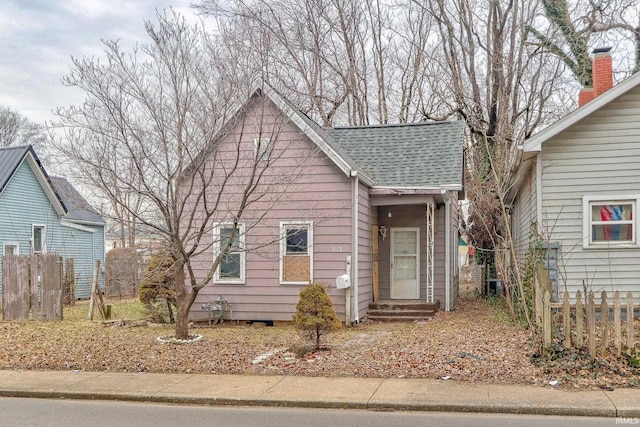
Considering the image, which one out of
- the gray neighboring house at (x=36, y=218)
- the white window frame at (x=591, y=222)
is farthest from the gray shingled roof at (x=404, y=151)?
the gray neighboring house at (x=36, y=218)

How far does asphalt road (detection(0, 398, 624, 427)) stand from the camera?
6789mm

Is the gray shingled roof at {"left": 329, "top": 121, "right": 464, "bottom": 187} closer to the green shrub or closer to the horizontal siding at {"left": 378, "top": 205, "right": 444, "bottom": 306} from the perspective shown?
the horizontal siding at {"left": 378, "top": 205, "right": 444, "bottom": 306}

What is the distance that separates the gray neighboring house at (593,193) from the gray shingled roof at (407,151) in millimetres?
2516

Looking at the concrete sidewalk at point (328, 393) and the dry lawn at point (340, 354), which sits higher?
the dry lawn at point (340, 354)

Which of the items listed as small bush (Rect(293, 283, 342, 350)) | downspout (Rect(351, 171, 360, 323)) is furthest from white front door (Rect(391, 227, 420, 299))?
small bush (Rect(293, 283, 342, 350))

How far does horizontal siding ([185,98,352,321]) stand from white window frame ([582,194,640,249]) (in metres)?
5.21

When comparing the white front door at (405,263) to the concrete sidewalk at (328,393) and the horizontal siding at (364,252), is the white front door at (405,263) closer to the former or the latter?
the horizontal siding at (364,252)

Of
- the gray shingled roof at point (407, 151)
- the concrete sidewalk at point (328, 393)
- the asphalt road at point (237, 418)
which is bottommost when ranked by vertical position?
the asphalt road at point (237, 418)

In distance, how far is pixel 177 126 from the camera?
1062 centimetres

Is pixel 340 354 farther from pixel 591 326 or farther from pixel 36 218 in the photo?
pixel 36 218

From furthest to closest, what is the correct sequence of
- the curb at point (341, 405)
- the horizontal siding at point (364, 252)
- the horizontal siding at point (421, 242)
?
the horizontal siding at point (421, 242) < the horizontal siding at point (364, 252) < the curb at point (341, 405)

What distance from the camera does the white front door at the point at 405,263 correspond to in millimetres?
16875

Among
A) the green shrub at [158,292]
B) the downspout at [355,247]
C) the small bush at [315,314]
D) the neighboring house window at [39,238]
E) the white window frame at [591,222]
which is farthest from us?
the neighboring house window at [39,238]

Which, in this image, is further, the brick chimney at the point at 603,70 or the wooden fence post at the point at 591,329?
the brick chimney at the point at 603,70
